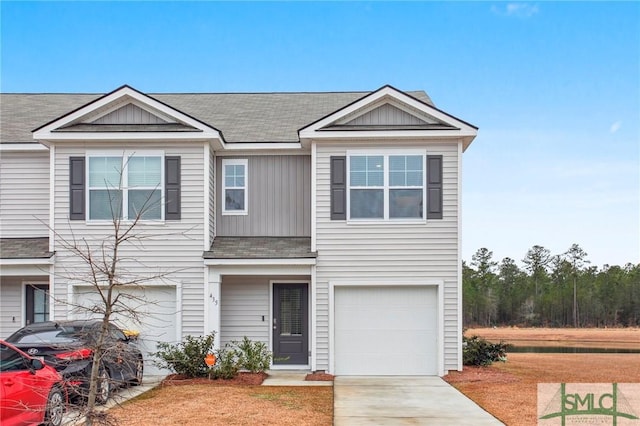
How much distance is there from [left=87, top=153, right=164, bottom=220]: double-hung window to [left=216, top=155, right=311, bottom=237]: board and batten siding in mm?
1777

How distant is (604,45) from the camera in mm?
19938

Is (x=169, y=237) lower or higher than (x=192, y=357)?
higher

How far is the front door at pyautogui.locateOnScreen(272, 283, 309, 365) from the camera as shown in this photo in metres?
17.2

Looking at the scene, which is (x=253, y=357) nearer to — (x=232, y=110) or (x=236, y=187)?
(x=236, y=187)

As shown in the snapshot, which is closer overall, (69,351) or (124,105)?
(69,351)

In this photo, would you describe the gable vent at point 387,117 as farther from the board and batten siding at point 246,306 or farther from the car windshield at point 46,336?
the car windshield at point 46,336

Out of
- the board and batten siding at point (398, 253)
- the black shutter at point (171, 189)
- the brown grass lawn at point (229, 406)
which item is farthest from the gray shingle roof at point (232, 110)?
the brown grass lawn at point (229, 406)

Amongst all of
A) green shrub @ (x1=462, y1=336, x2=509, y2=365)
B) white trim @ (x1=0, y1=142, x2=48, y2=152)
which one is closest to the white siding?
white trim @ (x1=0, y1=142, x2=48, y2=152)

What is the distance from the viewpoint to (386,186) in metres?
16.1

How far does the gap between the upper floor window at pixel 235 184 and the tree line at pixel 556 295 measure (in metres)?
35.3

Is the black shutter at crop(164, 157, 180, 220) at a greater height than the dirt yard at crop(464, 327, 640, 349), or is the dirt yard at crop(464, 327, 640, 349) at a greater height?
the black shutter at crop(164, 157, 180, 220)

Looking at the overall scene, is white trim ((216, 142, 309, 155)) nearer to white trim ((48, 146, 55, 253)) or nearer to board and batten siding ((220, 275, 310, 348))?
board and batten siding ((220, 275, 310, 348))

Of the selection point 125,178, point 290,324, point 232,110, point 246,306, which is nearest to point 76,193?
point 125,178

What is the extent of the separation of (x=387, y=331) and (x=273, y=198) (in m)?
4.29
